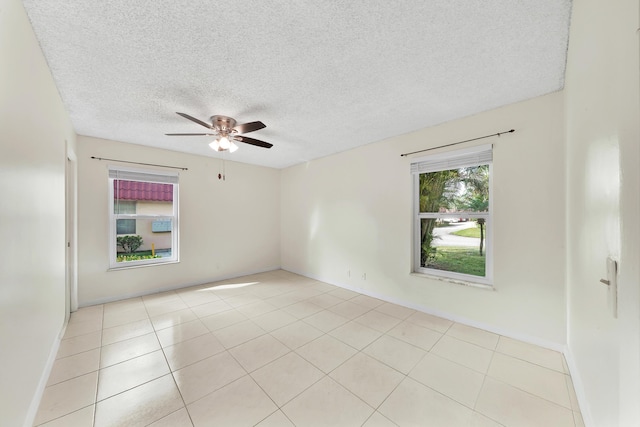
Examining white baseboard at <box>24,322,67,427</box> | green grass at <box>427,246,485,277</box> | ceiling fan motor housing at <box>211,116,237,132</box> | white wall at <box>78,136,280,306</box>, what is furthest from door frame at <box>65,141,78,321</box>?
green grass at <box>427,246,485,277</box>

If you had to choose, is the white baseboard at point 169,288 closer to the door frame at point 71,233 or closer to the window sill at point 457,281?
the door frame at point 71,233

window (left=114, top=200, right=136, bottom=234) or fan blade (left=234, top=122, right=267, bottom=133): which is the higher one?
fan blade (left=234, top=122, right=267, bottom=133)

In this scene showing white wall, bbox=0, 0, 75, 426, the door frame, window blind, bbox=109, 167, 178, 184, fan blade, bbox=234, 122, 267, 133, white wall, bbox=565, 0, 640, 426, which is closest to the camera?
white wall, bbox=565, 0, 640, 426

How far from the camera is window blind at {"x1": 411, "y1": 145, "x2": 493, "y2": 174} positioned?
262cm

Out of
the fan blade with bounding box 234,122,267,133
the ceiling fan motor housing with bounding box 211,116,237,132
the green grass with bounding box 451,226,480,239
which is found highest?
the ceiling fan motor housing with bounding box 211,116,237,132

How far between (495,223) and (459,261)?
658 mm

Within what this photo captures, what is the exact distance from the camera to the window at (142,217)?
3.55 meters

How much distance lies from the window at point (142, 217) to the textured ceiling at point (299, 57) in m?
1.11

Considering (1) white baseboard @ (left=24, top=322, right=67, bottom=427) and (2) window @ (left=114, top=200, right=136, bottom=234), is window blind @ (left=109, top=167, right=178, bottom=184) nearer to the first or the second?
(2) window @ (left=114, top=200, right=136, bottom=234)

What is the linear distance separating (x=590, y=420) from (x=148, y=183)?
538 cm

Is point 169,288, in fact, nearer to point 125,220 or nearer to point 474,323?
point 125,220

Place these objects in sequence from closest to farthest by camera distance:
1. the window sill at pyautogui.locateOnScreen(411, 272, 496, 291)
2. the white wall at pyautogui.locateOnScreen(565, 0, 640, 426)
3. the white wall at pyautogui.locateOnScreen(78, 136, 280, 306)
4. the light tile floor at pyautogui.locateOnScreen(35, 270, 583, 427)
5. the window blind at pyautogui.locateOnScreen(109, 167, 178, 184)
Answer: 1. the white wall at pyautogui.locateOnScreen(565, 0, 640, 426)
2. the light tile floor at pyautogui.locateOnScreen(35, 270, 583, 427)
3. the window sill at pyautogui.locateOnScreen(411, 272, 496, 291)
4. the white wall at pyautogui.locateOnScreen(78, 136, 280, 306)
5. the window blind at pyautogui.locateOnScreen(109, 167, 178, 184)

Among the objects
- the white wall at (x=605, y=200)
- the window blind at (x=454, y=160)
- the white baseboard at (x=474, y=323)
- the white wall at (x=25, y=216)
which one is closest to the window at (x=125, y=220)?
the white wall at (x=25, y=216)

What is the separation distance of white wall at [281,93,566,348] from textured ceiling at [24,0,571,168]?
371 mm
